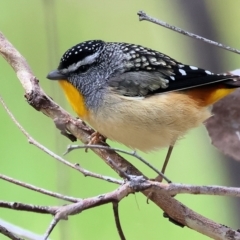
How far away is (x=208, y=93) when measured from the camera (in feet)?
5.28

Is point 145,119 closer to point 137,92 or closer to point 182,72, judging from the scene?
point 137,92

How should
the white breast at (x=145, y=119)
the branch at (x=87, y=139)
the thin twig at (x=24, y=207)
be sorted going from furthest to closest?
the white breast at (x=145, y=119) < the branch at (x=87, y=139) < the thin twig at (x=24, y=207)

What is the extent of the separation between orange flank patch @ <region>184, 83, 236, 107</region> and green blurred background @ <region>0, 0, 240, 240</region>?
0.35 meters

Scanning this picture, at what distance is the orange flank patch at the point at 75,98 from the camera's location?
1.54 m

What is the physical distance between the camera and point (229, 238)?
1.12m

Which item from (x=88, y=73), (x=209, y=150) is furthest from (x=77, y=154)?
(x=88, y=73)

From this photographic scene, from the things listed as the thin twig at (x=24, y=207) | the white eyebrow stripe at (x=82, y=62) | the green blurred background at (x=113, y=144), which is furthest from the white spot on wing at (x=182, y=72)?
the thin twig at (x=24, y=207)

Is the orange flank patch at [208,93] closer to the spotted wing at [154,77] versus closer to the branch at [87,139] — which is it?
the spotted wing at [154,77]

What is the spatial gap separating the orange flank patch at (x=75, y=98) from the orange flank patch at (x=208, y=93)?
1.00 ft

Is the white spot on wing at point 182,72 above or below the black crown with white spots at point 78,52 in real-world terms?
above

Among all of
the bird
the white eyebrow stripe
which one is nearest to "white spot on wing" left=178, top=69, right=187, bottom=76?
the bird

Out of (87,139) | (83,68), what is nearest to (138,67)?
(83,68)

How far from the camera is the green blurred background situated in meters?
2.04

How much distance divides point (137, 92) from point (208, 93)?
233 mm
